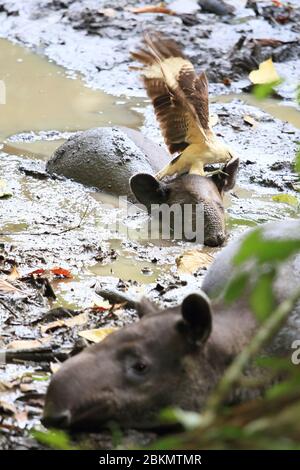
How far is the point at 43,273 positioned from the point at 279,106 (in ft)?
19.7

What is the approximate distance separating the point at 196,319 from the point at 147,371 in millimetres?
292

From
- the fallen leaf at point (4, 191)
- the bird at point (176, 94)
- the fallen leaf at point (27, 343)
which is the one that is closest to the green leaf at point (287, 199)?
the bird at point (176, 94)

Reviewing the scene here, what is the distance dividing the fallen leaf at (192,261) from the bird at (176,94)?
1013 mm

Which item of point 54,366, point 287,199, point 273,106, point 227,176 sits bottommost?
point 273,106

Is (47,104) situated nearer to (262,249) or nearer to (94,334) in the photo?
(94,334)

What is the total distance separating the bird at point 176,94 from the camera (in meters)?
7.43

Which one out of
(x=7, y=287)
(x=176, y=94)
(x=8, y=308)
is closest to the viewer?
(x=8, y=308)

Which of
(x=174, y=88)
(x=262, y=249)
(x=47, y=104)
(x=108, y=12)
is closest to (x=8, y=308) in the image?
(x=174, y=88)

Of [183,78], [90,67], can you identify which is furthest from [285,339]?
[90,67]

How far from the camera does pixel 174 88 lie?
292 inches

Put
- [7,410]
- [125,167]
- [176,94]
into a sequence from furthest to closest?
[125,167]
[176,94]
[7,410]

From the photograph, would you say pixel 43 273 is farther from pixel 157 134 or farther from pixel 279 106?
pixel 279 106

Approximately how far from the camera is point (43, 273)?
6414 mm

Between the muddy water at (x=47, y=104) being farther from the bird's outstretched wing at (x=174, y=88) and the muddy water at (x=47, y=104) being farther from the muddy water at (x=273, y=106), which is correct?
the bird's outstretched wing at (x=174, y=88)
